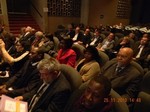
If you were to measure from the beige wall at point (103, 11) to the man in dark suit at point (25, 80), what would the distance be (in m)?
8.09

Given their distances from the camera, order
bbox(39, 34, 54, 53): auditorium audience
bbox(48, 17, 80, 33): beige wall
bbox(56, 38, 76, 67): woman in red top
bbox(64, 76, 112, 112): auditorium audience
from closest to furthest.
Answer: bbox(64, 76, 112, 112): auditorium audience → bbox(56, 38, 76, 67): woman in red top → bbox(39, 34, 54, 53): auditorium audience → bbox(48, 17, 80, 33): beige wall

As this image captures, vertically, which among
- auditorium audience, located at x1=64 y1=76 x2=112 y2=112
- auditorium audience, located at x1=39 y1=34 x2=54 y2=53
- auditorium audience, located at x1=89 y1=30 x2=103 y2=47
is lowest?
auditorium audience, located at x1=89 y1=30 x2=103 y2=47

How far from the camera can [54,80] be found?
1.59m

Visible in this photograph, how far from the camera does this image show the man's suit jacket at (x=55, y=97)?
150 centimetres

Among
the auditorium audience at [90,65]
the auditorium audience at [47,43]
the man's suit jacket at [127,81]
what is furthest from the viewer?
the auditorium audience at [47,43]

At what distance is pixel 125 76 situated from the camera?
6.43ft

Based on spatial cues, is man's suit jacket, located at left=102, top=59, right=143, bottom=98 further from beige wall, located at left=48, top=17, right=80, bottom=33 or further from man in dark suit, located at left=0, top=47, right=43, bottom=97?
beige wall, located at left=48, top=17, right=80, bottom=33

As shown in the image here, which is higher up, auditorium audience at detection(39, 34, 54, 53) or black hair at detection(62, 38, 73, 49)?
black hair at detection(62, 38, 73, 49)

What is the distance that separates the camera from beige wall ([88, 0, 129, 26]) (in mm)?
9844

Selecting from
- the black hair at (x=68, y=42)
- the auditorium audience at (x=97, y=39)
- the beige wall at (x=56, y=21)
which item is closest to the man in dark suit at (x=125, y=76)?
the black hair at (x=68, y=42)

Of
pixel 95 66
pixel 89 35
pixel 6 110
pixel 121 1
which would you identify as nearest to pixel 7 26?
pixel 89 35

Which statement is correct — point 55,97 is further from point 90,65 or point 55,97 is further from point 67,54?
point 67,54

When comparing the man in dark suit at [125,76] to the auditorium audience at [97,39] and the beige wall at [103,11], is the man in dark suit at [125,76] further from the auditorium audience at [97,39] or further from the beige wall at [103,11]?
the beige wall at [103,11]

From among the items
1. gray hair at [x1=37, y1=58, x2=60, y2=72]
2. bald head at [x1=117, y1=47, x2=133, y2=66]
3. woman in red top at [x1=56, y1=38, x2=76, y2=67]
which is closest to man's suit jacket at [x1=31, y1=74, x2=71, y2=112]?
gray hair at [x1=37, y1=58, x2=60, y2=72]
